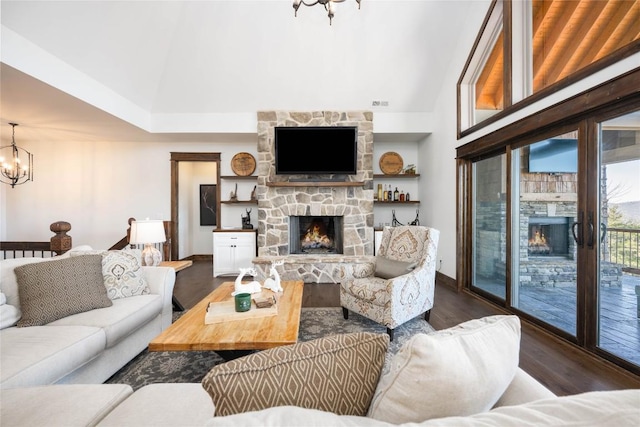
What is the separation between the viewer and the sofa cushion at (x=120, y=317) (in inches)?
70.8

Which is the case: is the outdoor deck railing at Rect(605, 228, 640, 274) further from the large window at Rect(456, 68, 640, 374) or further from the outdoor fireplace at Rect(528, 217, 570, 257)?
the outdoor fireplace at Rect(528, 217, 570, 257)

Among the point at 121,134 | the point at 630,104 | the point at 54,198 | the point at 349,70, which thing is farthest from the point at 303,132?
the point at 54,198

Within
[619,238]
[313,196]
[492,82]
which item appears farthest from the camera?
[313,196]

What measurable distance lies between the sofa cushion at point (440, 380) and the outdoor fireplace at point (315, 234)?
13.7ft

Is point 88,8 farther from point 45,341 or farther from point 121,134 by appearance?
point 45,341

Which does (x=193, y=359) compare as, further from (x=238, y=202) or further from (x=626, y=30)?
(x=626, y=30)

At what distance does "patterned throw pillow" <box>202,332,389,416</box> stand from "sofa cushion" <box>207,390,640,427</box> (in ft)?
0.32

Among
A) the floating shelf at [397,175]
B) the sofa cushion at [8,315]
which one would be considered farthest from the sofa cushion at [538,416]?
the floating shelf at [397,175]

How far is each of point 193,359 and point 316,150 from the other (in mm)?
3395

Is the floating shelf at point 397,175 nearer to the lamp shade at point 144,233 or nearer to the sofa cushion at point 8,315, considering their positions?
the lamp shade at point 144,233

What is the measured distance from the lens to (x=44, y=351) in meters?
1.46

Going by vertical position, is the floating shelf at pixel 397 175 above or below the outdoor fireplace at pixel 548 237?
above

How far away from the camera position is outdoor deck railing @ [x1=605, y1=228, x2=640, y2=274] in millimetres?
1985

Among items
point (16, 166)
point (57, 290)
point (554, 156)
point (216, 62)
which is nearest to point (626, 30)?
point (554, 156)
